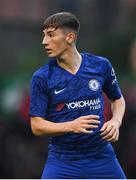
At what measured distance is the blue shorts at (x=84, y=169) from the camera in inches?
396

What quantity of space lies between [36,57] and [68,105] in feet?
89.9

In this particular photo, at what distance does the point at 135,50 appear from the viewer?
3766 centimetres

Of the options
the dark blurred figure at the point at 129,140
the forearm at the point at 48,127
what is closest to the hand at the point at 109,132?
the forearm at the point at 48,127

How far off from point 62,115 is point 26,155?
4579 mm

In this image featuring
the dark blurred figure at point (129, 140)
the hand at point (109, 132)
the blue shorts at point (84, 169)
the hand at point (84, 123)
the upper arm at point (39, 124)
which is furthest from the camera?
the dark blurred figure at point (129, 140)

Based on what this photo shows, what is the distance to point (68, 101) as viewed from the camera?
10.0m

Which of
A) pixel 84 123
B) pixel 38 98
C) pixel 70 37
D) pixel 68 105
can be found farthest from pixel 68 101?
pixel 70 37

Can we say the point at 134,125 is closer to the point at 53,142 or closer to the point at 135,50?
the point at 53,142

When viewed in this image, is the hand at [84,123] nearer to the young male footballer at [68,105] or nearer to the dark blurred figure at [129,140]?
the young male footballer at [68,105]

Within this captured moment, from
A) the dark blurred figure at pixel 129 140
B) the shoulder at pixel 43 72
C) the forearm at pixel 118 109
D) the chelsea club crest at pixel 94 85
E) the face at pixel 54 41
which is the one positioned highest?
the face at pixel 54 41

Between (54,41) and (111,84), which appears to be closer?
(54,41)

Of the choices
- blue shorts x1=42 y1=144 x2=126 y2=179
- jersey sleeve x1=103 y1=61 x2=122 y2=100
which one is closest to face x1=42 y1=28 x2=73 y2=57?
jersey sleeve x1=103 y1=61 x2=122 y2=100

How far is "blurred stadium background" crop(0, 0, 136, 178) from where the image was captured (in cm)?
1467

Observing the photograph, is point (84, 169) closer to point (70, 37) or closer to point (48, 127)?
point (48, 127)
